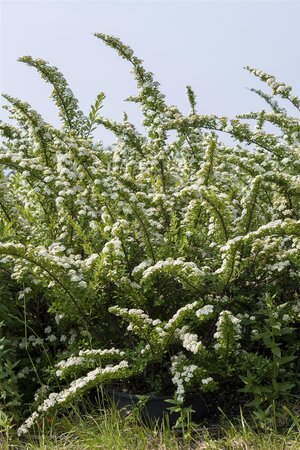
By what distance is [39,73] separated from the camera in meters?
5.04

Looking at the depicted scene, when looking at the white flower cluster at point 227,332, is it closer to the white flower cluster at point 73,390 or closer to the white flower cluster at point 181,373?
the white flower cluster at point 181,373

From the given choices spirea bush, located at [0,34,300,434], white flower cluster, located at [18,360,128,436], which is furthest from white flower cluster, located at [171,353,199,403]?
white flower cluster, located at [18,360,128,436]

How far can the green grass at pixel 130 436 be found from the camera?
11.3 ft

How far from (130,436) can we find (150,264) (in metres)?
1.00

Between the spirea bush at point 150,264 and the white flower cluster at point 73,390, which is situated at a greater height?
the spirea bush at point 150,264

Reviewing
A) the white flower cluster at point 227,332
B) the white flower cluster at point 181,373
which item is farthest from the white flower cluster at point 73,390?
the white flower cluster at point 227,332

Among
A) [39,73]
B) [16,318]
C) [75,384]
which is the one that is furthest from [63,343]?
[39,73]

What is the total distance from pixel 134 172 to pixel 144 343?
1873 millimetres

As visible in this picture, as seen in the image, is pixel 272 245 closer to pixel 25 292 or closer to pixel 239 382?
pixel 239 382

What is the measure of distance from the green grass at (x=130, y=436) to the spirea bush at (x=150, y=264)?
140 millimetres

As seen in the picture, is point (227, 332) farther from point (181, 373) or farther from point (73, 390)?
point (73, 390)

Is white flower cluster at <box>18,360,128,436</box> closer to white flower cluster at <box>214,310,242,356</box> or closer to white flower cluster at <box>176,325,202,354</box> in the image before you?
white flower cluster at <box>176,325,202,354</box>

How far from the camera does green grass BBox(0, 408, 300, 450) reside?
3438 mm

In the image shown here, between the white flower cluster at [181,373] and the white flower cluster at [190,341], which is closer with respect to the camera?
the white flower cluster at [190,341]
